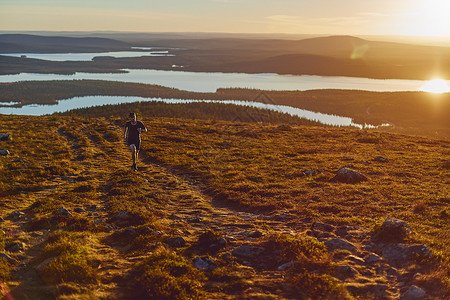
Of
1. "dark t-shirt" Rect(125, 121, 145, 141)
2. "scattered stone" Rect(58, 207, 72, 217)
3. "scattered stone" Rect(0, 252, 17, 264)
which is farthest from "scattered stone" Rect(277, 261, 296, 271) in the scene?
"dark t-shirt" Rect(125, 121, 145, 141)

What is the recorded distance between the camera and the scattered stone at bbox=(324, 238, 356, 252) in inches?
341

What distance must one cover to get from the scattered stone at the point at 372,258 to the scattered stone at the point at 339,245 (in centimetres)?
52

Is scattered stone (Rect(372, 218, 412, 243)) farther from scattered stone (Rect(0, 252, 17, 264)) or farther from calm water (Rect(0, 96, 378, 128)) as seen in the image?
calm water (Rect(0, 96, 378, 128))

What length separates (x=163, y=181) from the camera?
1684 centimetres

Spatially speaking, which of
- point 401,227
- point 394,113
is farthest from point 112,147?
point 394,113

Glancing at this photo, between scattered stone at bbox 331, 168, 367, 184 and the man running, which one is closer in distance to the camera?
scattered stone at bbox 331, 168, 367, 184

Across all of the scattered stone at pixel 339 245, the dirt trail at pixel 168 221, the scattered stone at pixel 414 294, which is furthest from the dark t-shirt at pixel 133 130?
the scattered stone at pixel 414 294

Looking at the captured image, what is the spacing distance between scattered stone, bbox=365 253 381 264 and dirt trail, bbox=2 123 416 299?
223mm

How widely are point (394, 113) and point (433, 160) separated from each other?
111m

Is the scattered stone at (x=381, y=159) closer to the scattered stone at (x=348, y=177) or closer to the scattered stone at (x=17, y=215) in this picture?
the scattered stone at (x=348, y=177)

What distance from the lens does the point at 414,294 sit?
6.39 m

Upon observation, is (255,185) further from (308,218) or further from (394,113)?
(394,113)

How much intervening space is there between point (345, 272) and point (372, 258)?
1190 millimetres

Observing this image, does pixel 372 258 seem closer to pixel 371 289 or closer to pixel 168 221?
pixel 371 289
